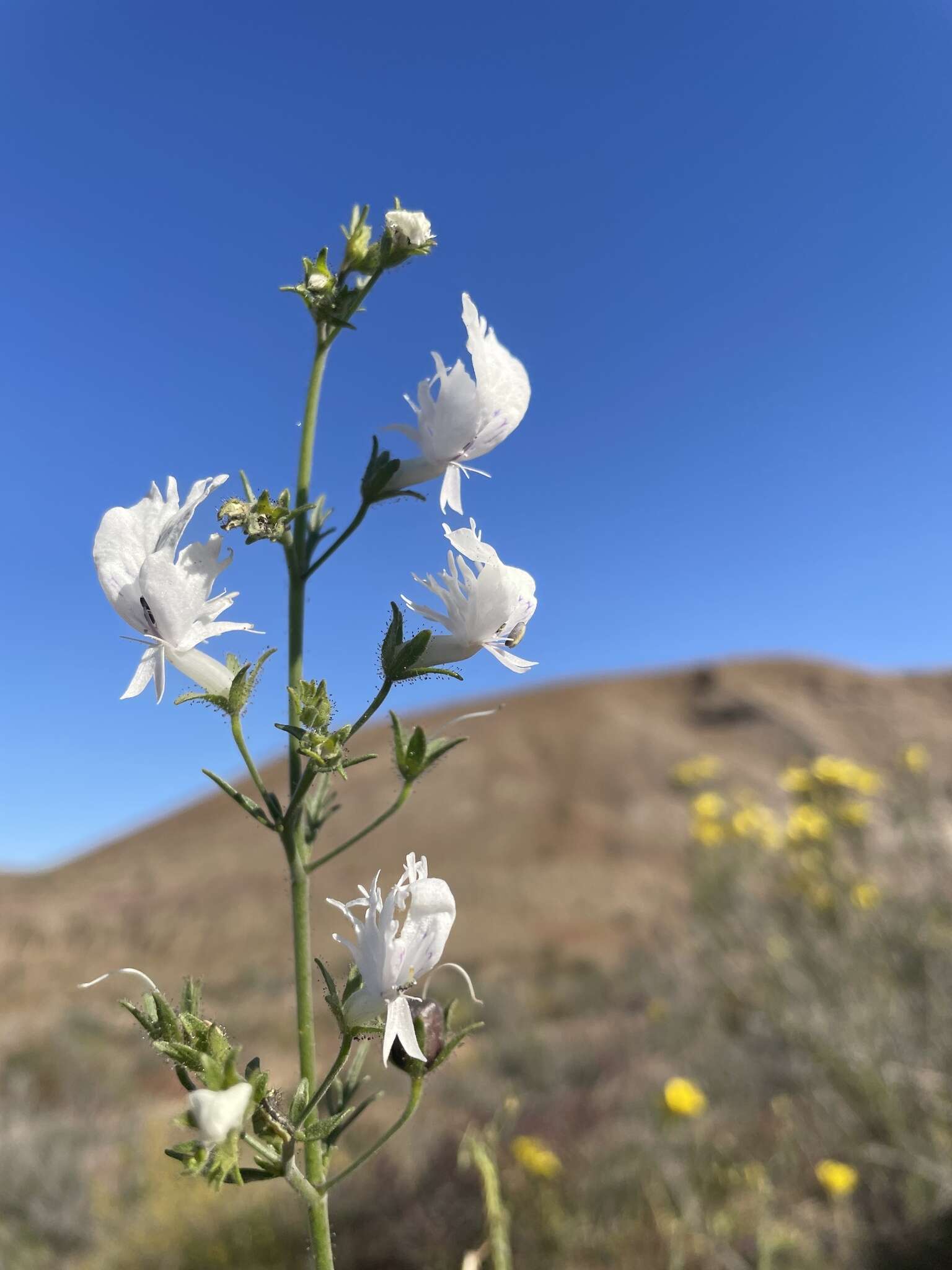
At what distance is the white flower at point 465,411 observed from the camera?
122 centimetres

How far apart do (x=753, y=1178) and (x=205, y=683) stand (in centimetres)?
284

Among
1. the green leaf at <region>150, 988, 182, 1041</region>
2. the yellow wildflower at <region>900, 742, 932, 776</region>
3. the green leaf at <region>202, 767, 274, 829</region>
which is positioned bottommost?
the green leaf at <region>150, 988, 182, 1041</region>

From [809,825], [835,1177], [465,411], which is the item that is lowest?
[835,1177]

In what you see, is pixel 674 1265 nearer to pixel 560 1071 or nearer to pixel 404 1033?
pixel 404 1033

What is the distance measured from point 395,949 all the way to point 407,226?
1050 mm

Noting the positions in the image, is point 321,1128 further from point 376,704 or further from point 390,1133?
point 376,704

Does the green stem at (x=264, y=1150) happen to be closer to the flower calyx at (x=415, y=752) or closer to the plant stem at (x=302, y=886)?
the plant stem at (x=302, y=886)

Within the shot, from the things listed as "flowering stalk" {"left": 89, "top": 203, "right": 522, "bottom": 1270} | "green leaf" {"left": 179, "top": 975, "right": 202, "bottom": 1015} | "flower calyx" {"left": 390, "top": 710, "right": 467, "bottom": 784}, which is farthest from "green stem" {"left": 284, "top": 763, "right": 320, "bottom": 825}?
"green leaf" {"left": 179, "top": 975, "right": 202, "bottom": 1015}

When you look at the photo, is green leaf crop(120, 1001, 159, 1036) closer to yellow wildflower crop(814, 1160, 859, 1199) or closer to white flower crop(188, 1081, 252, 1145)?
white flower crop(188, 1081, 252, 1145)

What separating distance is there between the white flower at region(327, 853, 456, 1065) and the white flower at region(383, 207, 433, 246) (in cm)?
92

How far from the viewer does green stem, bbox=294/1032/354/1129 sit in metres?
1.05

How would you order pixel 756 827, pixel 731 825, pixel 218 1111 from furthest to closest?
pixel 731 825, pixel 756 827, pixel 218 1111

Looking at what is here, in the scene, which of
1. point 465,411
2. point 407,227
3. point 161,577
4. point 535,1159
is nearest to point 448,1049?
point 161,577

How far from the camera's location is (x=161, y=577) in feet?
3.64
